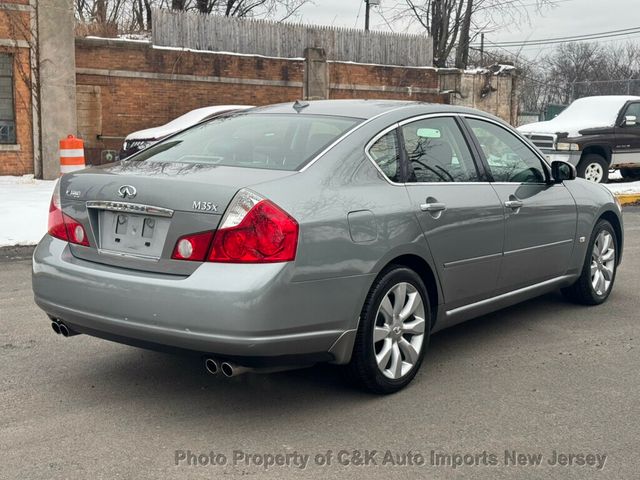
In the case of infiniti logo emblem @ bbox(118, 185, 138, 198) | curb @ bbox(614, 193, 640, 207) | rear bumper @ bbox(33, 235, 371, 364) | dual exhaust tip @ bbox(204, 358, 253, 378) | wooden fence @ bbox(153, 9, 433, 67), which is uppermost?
wooden fence @ bbox(153, 9, 433, 67)

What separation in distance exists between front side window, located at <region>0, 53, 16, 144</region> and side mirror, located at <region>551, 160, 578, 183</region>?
1417cm

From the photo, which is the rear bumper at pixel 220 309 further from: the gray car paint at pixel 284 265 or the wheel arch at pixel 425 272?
the wheel arch at pixel 425 272

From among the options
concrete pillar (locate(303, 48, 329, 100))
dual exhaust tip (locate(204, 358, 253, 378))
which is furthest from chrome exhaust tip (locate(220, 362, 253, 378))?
concrete pillar (locate(303, 48, 329, 100))

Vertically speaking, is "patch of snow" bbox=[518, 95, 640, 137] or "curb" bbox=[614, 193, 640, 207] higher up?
"patch of snow" bbox=[518, 95, 640, 137]

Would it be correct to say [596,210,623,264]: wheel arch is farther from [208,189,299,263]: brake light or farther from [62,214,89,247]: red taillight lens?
[62,214,89,247]: red taillight lens

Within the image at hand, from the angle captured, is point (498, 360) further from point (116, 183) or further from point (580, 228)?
point (116, 183)

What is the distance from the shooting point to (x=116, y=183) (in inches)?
157

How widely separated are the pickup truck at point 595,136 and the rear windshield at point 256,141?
12490 millimetres

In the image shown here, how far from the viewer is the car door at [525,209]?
520 centimetres

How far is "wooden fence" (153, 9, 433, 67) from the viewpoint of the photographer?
20.5 m

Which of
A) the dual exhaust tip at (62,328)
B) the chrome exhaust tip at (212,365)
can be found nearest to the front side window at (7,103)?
the dual exhaust tip at (62,328)

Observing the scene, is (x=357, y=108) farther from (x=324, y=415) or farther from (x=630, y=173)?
(x=630, y=173)

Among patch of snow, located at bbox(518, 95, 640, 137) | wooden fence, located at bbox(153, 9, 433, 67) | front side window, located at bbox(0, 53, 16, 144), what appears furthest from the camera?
wooden fence, located at bbox(153, 9, 433, 67)

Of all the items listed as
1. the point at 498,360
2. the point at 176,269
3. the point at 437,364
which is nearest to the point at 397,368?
the point at 437,364
